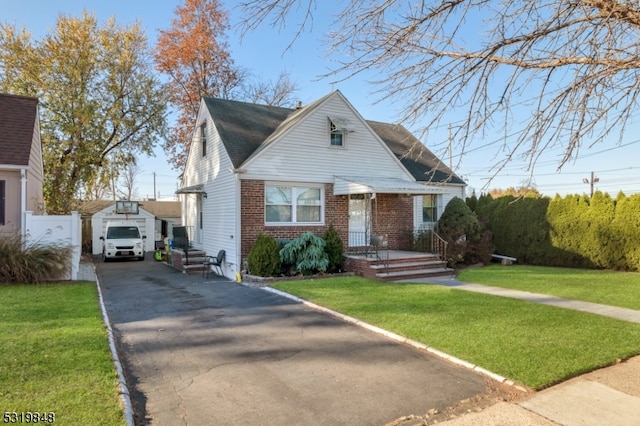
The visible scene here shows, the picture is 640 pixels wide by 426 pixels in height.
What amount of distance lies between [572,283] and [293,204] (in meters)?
8.64

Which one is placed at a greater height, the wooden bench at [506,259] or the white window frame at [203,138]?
the white window frame at [203,138]

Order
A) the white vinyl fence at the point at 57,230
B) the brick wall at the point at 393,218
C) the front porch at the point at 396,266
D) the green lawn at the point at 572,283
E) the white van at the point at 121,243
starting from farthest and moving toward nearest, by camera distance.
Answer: the white van at the point at 121,243, the brick wall at the point at 393,218, the front porch at the point at 396,266, the white vinyl fence at the point at 57,230, the green lawn at the point at 572,283

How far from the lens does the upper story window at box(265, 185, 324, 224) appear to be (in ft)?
45.2

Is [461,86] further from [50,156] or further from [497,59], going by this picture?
[50,156]

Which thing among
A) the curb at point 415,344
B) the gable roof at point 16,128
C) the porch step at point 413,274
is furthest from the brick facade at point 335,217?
the gable roof at point 16,128

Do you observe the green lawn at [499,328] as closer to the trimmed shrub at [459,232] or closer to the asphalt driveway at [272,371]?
the asphalt driveway at [272,371]

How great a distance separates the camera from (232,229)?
1339 centimetres

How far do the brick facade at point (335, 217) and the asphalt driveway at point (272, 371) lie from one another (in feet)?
16.8

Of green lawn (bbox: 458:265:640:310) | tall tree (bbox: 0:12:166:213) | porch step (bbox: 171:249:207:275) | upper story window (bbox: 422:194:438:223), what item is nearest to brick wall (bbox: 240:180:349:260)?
porch step (bbox: 171:249:207:275)

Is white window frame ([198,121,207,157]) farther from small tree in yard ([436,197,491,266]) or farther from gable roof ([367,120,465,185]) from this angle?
small tree in yard ([436,197,491,266])

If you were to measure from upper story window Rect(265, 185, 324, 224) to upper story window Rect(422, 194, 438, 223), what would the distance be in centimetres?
564

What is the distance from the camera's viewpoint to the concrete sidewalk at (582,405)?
12.2ft

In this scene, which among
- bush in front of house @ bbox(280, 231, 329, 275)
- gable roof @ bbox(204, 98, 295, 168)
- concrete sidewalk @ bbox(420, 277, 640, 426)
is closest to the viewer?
concrete sidewalk @ bbox(420, 277, 640, 426)

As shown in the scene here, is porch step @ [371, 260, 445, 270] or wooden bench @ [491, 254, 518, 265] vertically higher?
porch step @ [371, 260, 445, 270]
